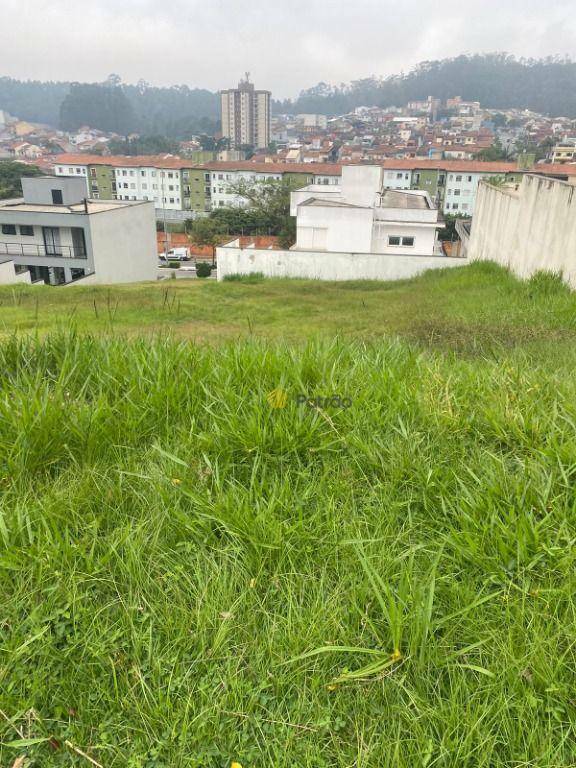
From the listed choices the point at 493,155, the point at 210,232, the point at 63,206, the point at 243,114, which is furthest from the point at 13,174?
the point at 243,114

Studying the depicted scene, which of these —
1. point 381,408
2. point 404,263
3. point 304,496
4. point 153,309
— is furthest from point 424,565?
point 404,263

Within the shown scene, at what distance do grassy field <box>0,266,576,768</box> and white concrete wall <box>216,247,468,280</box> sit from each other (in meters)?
18.4

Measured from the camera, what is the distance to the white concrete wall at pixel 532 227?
30.7 ft

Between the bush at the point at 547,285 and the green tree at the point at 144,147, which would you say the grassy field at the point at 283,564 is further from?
Result: the green tree at the point at 144,147

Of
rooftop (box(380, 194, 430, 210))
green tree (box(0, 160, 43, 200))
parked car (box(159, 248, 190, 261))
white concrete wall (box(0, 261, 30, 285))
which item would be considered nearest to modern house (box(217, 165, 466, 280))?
rooftop (box(380, 194, 430, 210))

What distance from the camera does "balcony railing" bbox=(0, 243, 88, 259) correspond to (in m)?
28.8

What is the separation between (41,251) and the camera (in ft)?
97.6

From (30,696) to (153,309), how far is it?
10.5m

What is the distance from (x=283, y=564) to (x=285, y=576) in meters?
0.06

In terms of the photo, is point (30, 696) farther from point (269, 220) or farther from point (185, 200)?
point (185, 200)

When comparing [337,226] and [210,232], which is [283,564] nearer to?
[337,226]

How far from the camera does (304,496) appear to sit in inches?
86.3

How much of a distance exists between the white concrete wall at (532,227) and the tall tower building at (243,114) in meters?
192

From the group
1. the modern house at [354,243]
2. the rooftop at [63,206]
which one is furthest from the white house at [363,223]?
the rooftop at [63,206]
